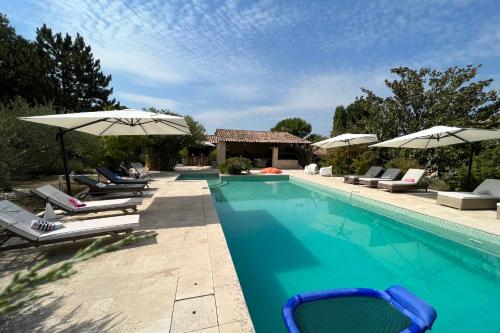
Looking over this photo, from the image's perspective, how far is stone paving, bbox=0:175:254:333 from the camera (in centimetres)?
229

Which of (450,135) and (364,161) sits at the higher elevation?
(450,135)

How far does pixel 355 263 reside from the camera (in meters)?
4.64

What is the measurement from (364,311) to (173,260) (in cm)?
258

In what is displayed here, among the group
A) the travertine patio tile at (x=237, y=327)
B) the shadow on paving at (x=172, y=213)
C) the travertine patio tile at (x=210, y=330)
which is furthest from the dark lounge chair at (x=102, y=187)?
the travertine patio tile at (x=237, y=327)

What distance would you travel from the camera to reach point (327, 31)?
10555 millimetres

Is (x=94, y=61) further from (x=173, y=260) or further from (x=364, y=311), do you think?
(x=364, y=311)

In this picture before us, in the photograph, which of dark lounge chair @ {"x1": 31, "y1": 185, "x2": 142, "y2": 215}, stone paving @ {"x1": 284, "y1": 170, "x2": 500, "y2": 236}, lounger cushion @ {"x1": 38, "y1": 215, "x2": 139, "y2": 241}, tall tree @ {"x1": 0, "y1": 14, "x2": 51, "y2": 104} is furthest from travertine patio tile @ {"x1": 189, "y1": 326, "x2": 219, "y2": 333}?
tall tree @ {"x1": 0, "y1": 14, "x2": 51, "y2": 104}

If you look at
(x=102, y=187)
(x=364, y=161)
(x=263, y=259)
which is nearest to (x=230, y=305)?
(x=263, y=259)

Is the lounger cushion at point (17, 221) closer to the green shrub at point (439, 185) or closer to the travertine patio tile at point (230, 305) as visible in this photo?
the travertine patio tile at point (230, 305)

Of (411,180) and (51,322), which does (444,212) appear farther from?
(51,322)

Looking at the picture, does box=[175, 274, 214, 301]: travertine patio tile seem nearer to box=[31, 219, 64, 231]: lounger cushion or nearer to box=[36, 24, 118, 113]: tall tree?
box=[31, 219, 64, 231]: lounger cushion

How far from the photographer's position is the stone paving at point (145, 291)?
7.53ft

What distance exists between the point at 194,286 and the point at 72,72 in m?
30.4

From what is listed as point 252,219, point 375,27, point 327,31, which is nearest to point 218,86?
point 327,31
